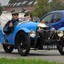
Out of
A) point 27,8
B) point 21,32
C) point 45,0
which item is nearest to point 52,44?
point 21,32

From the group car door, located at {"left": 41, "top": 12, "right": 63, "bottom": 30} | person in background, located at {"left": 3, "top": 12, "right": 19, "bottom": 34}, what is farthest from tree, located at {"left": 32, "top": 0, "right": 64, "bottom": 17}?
person in background, located at {"left": 3, "top": 12, "right": 19, "bottom": 34}

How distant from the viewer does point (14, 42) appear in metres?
15.0

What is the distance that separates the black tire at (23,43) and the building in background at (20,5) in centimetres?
9307

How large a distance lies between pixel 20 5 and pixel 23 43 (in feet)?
337

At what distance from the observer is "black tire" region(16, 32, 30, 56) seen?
14186mm

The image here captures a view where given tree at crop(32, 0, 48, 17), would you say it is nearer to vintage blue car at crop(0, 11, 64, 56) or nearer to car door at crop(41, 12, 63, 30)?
car door at crop(41, 12, 63, 30)

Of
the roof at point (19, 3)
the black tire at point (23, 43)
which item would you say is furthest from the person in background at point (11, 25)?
the roof at point (19, 3)

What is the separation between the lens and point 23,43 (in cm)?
1447

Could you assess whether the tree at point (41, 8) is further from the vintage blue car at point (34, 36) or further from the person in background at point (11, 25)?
the vintage blue car at point (34, 36)

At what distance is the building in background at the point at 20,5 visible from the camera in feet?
364

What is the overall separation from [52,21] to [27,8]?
3648 inches

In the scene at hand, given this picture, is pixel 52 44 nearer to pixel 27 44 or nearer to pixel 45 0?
pixel 27 44

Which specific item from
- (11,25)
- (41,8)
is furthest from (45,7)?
(11,25)

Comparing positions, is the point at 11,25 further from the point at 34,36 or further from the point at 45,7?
the point at 45,7
